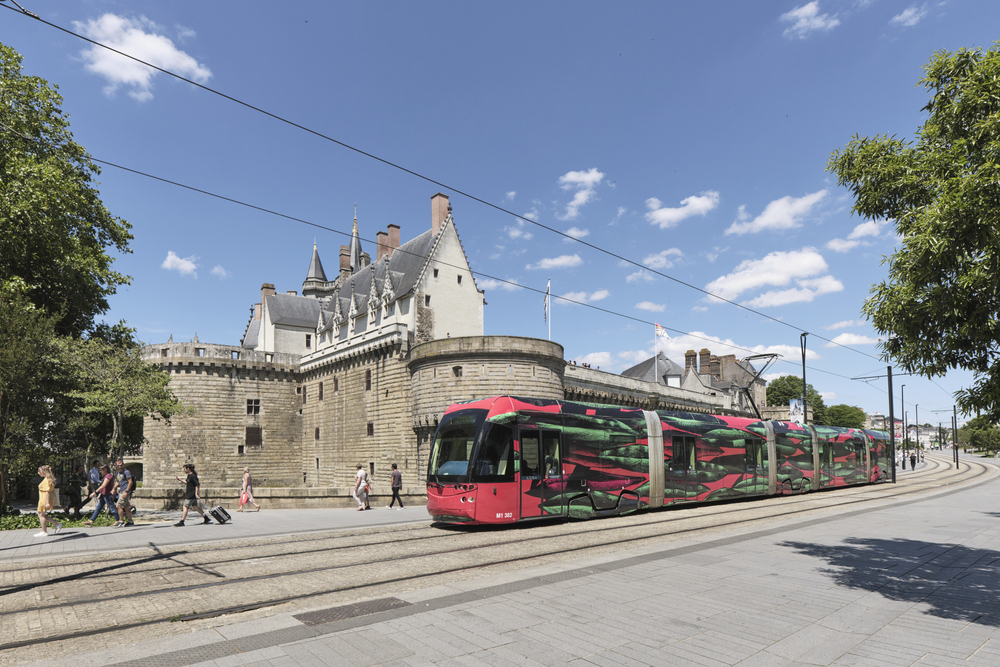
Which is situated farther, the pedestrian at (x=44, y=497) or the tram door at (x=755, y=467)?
the tram door at (x=755, y=467)

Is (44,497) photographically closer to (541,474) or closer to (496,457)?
(496,457)

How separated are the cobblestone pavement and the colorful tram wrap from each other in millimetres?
4112

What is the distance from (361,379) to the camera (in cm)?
4312

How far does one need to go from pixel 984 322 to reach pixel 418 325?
117 ft

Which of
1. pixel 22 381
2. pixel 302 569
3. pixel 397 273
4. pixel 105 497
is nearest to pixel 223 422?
pixel 397 273

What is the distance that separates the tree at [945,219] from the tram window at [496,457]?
8328 mm

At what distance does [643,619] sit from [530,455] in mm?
8330

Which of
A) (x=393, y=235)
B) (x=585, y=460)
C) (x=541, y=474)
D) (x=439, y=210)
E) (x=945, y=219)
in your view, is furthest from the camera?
(x=393, y=235)

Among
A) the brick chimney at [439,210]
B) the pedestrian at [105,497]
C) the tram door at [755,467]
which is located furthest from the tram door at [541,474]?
the brick chimney at [439,210]

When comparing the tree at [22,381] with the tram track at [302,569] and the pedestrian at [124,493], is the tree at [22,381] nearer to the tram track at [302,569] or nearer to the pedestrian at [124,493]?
the pedestrian at [124,493]

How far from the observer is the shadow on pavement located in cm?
728

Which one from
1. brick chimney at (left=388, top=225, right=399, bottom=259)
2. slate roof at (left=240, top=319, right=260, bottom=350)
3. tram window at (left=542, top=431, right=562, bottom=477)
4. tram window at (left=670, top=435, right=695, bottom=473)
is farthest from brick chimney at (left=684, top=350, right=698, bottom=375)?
tram window at (left=542, top=431, right=562, bottom=477)

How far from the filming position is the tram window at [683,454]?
63.4 ft

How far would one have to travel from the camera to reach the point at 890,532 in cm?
1359
